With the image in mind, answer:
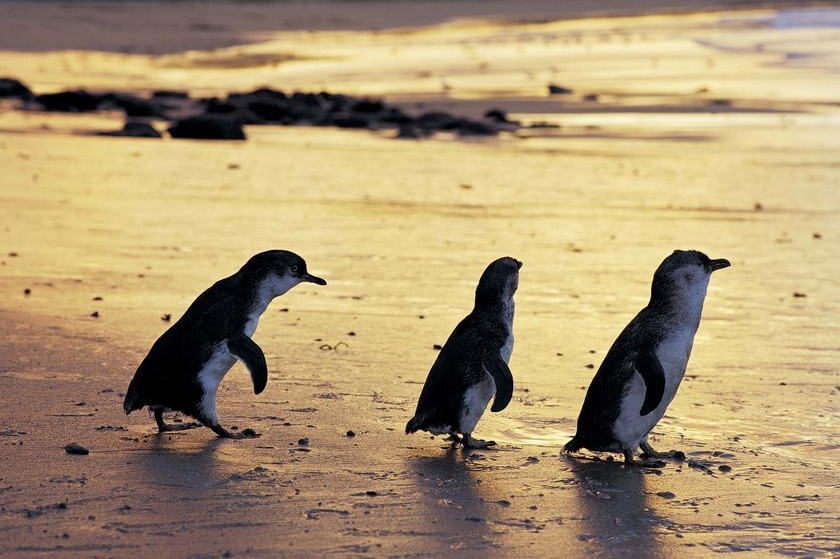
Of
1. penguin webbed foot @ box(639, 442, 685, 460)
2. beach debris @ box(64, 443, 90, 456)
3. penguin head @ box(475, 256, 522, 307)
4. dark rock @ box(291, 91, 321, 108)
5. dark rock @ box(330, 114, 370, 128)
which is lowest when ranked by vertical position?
penguin webbed foot @ box(639, 442, 685, 460)

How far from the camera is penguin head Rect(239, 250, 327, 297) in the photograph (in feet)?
22.2

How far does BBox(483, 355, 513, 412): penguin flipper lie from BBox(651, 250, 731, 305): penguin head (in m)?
0.75

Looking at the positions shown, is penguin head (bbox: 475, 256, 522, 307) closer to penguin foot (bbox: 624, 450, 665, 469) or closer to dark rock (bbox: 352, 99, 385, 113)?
penguin foot (bbox: 624, 450, 665, 469)

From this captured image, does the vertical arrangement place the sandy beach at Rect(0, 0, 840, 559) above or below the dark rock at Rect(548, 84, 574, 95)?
below

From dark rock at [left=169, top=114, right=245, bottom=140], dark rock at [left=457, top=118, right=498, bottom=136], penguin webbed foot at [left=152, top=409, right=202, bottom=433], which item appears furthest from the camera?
dark rock at [left=457, top=118, right=498, bottom=136]

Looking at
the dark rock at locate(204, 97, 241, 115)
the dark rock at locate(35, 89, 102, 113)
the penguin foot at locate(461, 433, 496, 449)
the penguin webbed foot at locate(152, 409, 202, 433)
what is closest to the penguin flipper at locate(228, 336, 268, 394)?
the penguin webbed foot at locate(152, 409, 202, 433)

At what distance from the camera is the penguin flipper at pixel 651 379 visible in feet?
20.4

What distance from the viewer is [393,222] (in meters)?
12.9

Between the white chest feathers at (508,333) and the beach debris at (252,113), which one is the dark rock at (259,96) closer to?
the beach debris at (252,113)

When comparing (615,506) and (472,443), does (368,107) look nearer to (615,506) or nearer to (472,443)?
(472,443)

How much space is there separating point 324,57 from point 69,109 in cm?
1355

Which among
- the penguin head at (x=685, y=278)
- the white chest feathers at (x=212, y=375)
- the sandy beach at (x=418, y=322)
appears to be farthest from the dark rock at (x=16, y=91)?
the penguin head at (x=685, y=278)

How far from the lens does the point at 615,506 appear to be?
5.68m

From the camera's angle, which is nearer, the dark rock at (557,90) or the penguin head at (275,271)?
the penguin head at (275,271)
